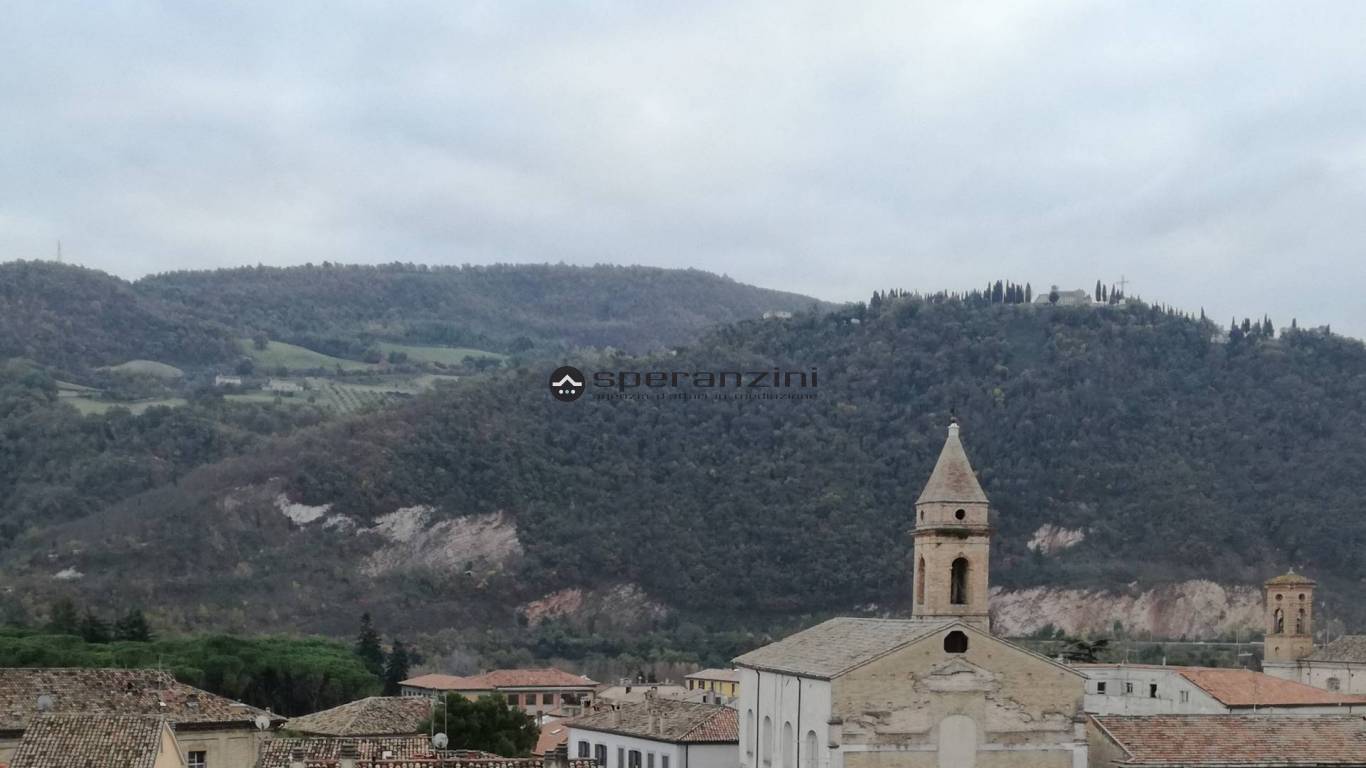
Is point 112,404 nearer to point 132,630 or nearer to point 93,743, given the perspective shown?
point 132,630

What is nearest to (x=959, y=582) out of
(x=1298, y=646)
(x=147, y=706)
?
(x=147, y=706)

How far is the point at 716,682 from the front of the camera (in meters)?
80.3

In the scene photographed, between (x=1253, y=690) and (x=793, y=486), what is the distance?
71197 mm

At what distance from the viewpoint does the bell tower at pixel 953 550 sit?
47000 mm

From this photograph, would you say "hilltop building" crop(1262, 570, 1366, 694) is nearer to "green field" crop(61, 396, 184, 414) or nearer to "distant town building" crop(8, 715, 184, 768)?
"distant town building" crop(8, 715, 184, 768)

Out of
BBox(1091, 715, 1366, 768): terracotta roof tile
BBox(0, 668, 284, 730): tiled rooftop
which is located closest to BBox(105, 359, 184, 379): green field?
BBox(0, 668, 284, 730): tiled rooftop

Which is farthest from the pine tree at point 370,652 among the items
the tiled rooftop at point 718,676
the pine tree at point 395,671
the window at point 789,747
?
the window at point 789,747

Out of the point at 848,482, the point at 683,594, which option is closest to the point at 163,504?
the point at 683,594

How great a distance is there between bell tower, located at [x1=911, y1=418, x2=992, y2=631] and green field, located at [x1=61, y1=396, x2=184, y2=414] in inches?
4368

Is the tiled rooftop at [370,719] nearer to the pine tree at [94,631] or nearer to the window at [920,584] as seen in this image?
the window at [920,584]

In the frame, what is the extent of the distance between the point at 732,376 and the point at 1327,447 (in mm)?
36261

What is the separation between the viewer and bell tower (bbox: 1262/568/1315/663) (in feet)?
250

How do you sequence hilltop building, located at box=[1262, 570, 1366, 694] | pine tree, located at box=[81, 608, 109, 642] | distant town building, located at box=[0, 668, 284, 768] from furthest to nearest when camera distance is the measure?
pine tree, located at box=[81, 608, 109, 642]
hilltop building, located at box=[1262, 570, 1366, 694]
distant town building, located at box=[0, 668, 284, 768]

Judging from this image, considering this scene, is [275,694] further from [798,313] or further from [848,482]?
[798,313]
